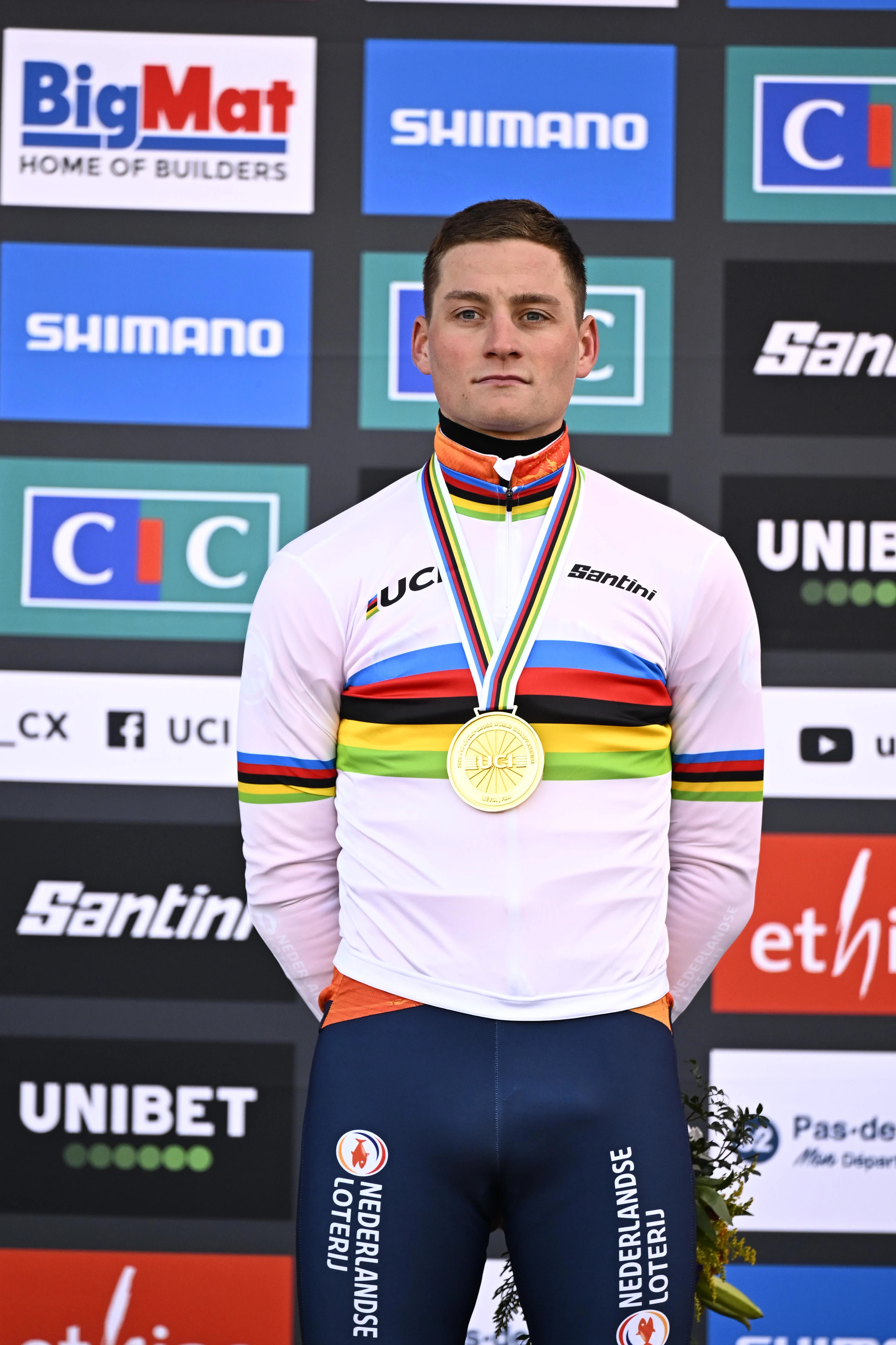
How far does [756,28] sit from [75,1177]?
2.45 m

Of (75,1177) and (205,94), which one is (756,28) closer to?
(205,94)

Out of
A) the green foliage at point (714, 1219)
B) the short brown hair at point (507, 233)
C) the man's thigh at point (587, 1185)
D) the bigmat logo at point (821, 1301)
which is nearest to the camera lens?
the man's thigh at point (587, 1185)

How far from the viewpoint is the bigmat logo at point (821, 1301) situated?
2193mm

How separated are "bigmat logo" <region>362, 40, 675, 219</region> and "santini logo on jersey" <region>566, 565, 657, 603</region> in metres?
1.22

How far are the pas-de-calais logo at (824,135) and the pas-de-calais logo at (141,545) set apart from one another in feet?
3.67

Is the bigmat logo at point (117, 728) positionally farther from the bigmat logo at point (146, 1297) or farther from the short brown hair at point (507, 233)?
the short brown hair at point (507, 233)

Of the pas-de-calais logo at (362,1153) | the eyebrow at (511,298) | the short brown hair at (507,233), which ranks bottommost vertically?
the pas-de-calais logo at (362,1153)

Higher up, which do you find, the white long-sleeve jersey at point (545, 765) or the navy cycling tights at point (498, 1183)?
the white long-sleeve jersey at point (545, 765)

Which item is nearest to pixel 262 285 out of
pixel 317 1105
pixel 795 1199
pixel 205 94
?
pixel 205 94

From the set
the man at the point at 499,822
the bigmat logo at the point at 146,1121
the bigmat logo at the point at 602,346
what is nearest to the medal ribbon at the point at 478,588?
the man at the point at 499,822

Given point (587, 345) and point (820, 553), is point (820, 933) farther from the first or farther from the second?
point (587, 345)

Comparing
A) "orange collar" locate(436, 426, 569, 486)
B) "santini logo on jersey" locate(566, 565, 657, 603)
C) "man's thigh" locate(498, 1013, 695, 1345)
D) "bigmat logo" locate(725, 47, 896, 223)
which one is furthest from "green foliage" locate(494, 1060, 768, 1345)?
"bigmat logo" locate(725, 47, 896, 223)

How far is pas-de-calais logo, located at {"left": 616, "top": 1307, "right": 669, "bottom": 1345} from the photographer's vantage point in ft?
3.70

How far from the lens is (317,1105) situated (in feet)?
3.88
